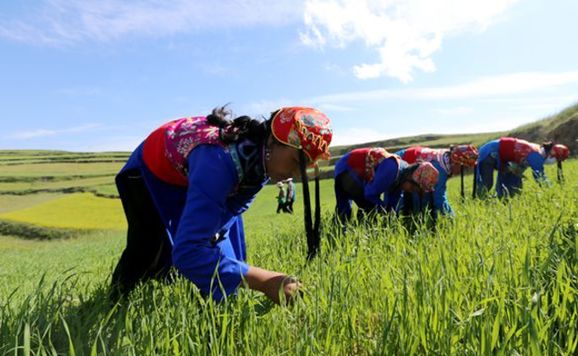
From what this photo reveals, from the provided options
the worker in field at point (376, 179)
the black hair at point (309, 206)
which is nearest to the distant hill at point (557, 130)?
the worker in field at point (376, 179)

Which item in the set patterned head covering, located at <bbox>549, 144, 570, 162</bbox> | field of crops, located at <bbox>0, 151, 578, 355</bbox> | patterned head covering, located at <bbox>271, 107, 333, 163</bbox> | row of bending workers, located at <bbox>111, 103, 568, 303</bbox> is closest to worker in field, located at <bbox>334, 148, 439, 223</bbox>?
field of crops, located at <bbox>0, 151, 578, 355</bbox>

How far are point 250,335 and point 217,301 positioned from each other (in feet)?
1.57

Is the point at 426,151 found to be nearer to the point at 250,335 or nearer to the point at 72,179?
the point at 250,335

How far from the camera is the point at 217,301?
1.87 metres

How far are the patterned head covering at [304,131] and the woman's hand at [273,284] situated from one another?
1.64 ft

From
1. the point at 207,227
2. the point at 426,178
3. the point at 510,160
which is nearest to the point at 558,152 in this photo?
the point at 510,160

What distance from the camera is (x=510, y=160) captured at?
7004mm

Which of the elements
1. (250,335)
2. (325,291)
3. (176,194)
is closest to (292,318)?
(250,335)

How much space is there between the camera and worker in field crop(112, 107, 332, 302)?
1.69 meters

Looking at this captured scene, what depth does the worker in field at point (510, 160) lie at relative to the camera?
21.7 feet

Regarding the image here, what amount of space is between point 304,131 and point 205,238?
0.58 metres

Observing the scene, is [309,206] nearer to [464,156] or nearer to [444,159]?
[444,159]

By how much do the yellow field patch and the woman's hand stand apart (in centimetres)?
2365

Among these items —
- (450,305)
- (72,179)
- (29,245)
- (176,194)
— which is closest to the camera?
(450,305)
